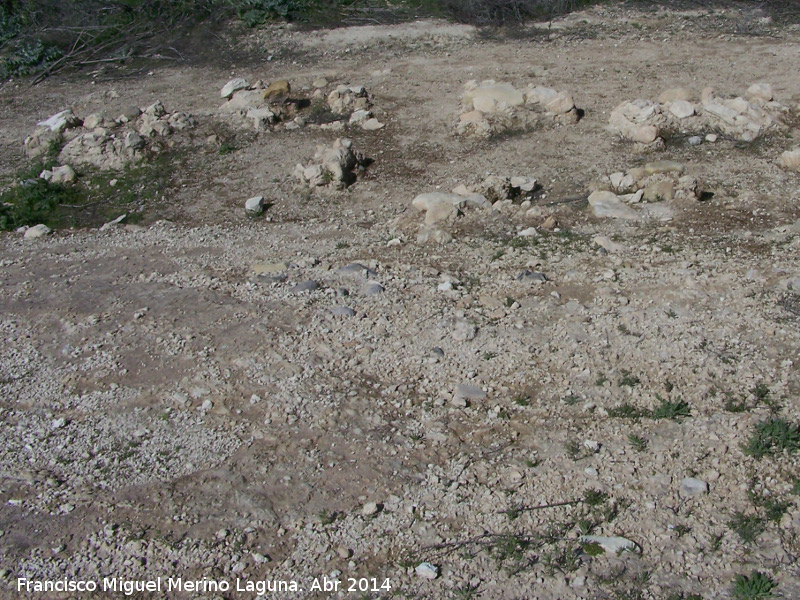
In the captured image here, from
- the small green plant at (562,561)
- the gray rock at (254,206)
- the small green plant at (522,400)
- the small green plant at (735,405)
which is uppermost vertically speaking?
the small green plant at (735,405)

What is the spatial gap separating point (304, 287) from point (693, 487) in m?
3.57

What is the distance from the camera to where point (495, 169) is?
8.84m

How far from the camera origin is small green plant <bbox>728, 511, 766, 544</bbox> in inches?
156

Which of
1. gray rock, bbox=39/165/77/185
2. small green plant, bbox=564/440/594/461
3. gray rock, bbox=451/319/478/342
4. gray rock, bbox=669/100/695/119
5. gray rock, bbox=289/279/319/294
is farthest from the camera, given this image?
gray rock, bbox=39/165/77/185

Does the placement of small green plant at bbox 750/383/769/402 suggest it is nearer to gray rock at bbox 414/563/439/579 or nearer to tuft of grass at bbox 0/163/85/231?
gray rock at bbox 414/563/439/579

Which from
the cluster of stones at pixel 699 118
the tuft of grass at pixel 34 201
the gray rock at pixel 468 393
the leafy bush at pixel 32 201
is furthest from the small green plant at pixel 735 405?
the leafy bush at pixel 32 201

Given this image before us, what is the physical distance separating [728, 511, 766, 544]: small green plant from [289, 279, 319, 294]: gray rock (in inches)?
149

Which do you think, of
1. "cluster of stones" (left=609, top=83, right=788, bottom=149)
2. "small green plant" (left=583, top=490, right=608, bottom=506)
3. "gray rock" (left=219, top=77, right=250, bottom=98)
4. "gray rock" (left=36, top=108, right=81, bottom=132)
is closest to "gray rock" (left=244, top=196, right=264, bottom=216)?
"gray rock" (left=219, top=77, right=250, bottom=98)

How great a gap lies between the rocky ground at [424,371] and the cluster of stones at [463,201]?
3 centimetres

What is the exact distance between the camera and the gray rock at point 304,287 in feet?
21.1

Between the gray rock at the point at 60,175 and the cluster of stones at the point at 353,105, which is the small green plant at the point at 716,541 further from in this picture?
the gray rock at the point at 60,175

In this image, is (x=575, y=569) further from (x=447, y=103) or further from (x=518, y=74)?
(x=518, y=74)

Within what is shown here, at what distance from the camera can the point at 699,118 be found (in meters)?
9.27

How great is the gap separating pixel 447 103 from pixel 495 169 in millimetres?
2195
